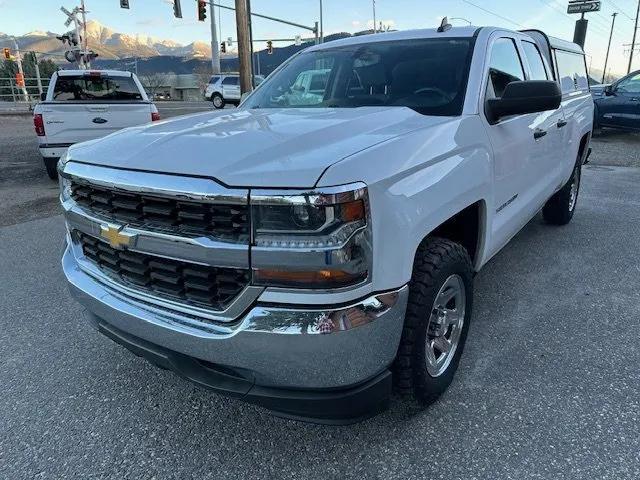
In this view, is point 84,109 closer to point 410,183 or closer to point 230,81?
point 410,183

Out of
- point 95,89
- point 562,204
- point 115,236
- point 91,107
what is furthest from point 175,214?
point 95,89

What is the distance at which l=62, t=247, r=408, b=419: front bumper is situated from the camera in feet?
5.76

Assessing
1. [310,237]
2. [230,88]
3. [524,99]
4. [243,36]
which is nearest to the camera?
[310,237]

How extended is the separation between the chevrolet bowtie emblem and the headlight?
63 centimetres

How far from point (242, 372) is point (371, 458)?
0.75m

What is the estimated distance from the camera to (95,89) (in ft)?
27.9

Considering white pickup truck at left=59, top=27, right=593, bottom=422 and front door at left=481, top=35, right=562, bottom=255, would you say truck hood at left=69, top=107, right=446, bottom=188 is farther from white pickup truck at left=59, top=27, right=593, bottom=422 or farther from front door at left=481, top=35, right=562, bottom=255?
front door at left=481, top=35, right=562, bottom=255

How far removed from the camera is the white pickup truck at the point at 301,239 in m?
1.74

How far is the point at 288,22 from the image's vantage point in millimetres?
27469

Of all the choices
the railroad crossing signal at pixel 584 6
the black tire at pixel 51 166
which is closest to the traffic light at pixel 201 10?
the railroad crossing signal at pixel 584 6

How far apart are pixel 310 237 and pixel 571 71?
15.6ft

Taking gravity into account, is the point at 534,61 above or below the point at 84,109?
above

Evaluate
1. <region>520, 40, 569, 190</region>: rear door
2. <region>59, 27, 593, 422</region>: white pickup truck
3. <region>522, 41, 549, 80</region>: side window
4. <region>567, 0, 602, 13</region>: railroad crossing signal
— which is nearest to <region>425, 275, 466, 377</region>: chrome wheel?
<region>59, 27, 593, 422</region>: white pickup truck

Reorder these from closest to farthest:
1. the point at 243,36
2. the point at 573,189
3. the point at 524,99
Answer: the point at 524,99
the point at 573,189
the point at 243,36
